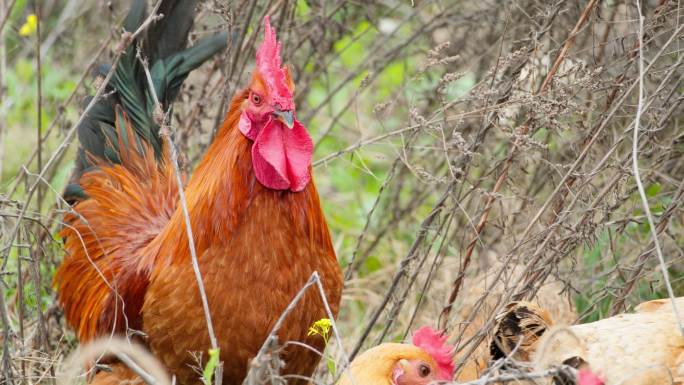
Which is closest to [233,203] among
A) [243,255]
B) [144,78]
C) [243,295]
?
[243,255]

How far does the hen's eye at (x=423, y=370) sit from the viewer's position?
141 inches

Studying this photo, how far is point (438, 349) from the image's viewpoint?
3709mm

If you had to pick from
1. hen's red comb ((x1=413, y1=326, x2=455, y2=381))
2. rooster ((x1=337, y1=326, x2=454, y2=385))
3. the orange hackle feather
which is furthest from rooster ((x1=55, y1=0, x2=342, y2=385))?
hen's red comb ((x1=413, y1=326, x2=455, y2=381))

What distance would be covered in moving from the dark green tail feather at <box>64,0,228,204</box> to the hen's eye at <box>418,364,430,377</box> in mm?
1894

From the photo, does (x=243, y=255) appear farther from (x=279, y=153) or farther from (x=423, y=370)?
(x=423, y=370)

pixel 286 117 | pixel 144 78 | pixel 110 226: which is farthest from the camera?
pixel 144 78

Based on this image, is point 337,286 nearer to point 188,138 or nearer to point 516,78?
point 516,78

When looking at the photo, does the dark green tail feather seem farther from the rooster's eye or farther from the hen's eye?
the hen's eye

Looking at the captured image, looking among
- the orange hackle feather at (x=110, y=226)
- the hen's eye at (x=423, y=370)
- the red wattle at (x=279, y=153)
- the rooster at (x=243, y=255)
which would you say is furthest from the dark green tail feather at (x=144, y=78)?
the hen's eye at (x=423, y=370)

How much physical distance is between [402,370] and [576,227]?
970mm

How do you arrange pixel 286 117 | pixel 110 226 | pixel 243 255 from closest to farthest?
pixel 286 117 → pixel 243 255 → pixel 110 226

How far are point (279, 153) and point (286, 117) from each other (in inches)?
6.2

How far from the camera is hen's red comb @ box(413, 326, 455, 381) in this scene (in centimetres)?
367

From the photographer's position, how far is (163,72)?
4.55 metres
